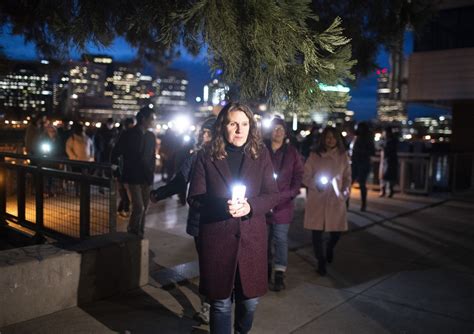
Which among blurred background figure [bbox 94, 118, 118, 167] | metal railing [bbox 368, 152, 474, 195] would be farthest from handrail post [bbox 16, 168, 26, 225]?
metal railing [bbox 368, 152, 474, 195]

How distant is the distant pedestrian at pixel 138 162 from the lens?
6.67 m

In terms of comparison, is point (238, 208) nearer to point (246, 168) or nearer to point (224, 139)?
point (246, 168)

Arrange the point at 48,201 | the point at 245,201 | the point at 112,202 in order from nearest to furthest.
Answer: the point at 245,201 < the point at 112,202 < the point at 48,201

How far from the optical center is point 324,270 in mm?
5656

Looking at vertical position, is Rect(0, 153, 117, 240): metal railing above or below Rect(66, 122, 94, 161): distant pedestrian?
A: below

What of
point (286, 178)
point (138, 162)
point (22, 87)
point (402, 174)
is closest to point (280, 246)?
point (286, 178)

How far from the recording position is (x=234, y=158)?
3375 mm

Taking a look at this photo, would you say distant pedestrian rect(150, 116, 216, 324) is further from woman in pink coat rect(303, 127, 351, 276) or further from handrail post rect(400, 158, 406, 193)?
handrail post rect(400, 158, 406, 193)

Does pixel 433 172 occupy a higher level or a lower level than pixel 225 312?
higher

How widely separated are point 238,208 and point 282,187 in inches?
91.4

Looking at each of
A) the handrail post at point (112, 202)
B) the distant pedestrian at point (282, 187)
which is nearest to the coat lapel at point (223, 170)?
Answer: the distant pedestrian at point (282, 187)

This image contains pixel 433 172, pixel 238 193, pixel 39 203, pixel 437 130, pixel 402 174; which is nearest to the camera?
pixel 238 193

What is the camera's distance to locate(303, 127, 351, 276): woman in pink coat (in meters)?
5.62

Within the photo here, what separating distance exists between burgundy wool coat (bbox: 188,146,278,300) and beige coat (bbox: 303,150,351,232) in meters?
2.37
